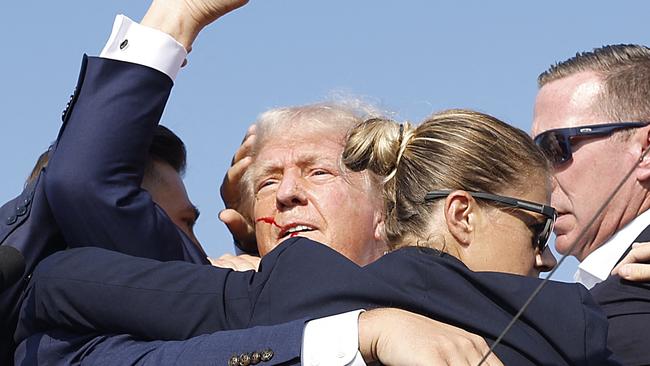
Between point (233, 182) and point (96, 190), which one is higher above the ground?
point (96, 190)

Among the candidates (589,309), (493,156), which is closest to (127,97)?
(493,156)

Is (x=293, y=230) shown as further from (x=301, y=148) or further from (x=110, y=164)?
(x=110, y=164)

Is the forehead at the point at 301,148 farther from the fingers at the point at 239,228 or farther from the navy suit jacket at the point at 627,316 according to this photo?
the navy suit jacket at the point at 627,316

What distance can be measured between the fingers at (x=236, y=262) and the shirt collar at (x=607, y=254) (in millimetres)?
1254

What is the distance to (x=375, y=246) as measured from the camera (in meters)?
4.36

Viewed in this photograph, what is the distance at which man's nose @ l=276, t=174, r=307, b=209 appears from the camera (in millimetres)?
4383

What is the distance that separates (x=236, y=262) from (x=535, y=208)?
141 centimetres

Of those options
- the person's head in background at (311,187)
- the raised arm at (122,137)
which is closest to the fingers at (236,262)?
the person's head in background at (311,187)

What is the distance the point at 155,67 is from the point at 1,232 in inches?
24.8

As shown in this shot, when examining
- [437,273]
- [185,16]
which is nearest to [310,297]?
[437,273]

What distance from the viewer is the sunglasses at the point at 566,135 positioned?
5.02 meters

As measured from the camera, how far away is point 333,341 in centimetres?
281

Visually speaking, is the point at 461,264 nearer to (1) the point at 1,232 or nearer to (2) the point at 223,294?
(2) the point at 223,294

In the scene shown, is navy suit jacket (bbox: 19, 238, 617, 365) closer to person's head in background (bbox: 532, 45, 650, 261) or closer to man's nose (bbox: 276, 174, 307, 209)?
man's nose (bbox: 276, 174, 307, 209)
